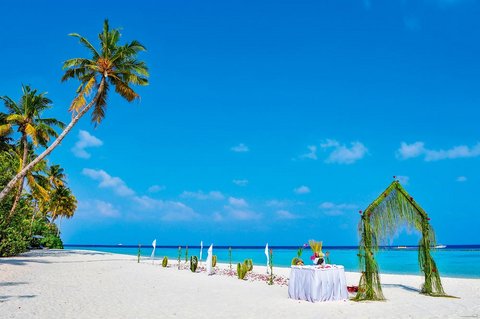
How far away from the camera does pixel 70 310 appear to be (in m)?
10.9

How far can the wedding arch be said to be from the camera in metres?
13.4

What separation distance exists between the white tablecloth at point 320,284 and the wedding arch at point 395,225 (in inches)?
33.6

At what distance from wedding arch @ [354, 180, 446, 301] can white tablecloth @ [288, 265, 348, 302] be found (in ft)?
2.80

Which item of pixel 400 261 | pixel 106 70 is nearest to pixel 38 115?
pixel 106 70

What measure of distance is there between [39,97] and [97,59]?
10.4 metres

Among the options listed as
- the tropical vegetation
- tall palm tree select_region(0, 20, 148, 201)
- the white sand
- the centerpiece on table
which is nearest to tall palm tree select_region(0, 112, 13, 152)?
the tropical vegetation

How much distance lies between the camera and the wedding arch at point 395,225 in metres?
13.4

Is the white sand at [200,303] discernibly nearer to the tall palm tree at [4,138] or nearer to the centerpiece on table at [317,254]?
the centerpiece on table at [317,254]

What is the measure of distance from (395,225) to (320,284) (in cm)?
352

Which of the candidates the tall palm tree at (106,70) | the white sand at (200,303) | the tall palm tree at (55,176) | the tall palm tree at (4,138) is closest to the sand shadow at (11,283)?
the white sand at (200,303)

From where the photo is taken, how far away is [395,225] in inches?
545

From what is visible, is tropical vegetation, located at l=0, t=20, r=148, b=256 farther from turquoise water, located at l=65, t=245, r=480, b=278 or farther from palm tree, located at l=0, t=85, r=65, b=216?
turquoise water, located at l=65, t=245, r=480, b=278

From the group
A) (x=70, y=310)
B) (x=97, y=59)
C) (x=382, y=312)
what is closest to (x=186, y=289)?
(x=70, y=310)

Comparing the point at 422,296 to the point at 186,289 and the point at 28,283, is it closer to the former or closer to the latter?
the point at 186,289
